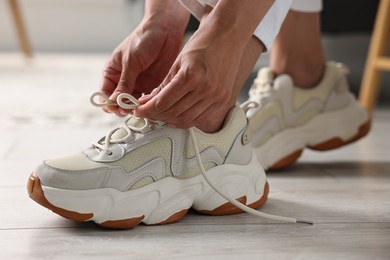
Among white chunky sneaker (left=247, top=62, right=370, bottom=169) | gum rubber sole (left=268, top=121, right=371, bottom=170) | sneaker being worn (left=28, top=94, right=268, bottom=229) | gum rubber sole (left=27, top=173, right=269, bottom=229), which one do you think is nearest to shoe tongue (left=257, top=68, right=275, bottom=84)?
white chunky sneaker (left=247, top=62, right=370, bottom=169)

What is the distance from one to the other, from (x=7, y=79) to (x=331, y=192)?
5.81 feet

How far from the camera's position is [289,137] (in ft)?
3.84

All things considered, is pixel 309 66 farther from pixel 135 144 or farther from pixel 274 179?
pixel 135 144

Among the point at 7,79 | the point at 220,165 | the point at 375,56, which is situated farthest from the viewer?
the point at 7,79

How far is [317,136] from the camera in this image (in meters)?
1.21

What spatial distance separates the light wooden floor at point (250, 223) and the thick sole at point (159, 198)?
1 cm

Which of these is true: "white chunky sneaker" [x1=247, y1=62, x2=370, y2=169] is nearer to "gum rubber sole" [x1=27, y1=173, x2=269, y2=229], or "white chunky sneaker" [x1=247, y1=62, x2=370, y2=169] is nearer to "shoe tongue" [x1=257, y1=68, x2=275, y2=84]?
"shoe tongue" [x1=257, y1=68, x2=275, y2=84]

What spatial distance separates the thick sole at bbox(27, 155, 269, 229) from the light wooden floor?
0.05 feet

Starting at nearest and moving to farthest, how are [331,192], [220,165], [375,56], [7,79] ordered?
1. [220,165]
2. [331,192]
3. [375,56]
4. [7,79]

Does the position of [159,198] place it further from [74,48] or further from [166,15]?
[74,48]

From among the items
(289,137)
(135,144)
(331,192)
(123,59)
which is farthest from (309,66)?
(135,144)

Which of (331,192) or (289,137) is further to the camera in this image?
(289,137)

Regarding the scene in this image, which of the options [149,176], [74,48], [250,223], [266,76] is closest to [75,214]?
[149,176]

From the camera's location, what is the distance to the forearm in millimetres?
1004
